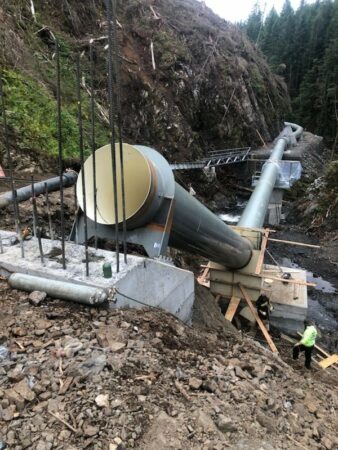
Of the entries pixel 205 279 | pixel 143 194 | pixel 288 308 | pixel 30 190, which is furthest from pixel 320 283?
pixel 30 190

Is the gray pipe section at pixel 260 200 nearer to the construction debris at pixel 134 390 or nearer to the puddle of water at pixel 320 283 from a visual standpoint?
the puddle of water at pixel 320 283

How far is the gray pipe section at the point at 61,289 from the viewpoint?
17.2 feet

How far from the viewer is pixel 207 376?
15.6ft

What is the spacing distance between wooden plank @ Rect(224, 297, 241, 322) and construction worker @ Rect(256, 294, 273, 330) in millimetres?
698

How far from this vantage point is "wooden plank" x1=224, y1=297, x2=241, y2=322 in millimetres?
12039

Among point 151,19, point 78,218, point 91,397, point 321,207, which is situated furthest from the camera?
point 151,19

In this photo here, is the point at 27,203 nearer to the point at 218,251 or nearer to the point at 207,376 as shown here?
the point at 218,251

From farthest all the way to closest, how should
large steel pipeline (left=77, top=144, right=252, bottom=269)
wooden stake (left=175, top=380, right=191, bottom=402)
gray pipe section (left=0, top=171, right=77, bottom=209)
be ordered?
gray pipe section (left=0, top=171, right=77, bottom=209)
large steel pipeline (left=77, top=144, right=252, bottom=269)
wooden stake (left=175, top=380, right=191, bottom=402)

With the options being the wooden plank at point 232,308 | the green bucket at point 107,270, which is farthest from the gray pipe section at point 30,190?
the wooden plank at point 232,308

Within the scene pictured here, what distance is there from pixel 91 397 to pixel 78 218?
4462 millimetres

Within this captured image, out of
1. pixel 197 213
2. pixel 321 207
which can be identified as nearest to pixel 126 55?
pixel 321 207

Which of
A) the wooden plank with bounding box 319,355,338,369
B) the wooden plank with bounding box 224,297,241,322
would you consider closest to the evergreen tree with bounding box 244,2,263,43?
the wooden plank with bounding box 224,297,241,322

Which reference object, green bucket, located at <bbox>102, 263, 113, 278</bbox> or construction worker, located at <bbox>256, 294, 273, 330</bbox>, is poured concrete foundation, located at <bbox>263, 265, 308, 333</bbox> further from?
green bucket, located at <bbox>102, 263, 113, 278</bbox>

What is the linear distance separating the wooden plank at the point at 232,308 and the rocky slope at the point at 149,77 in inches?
298
